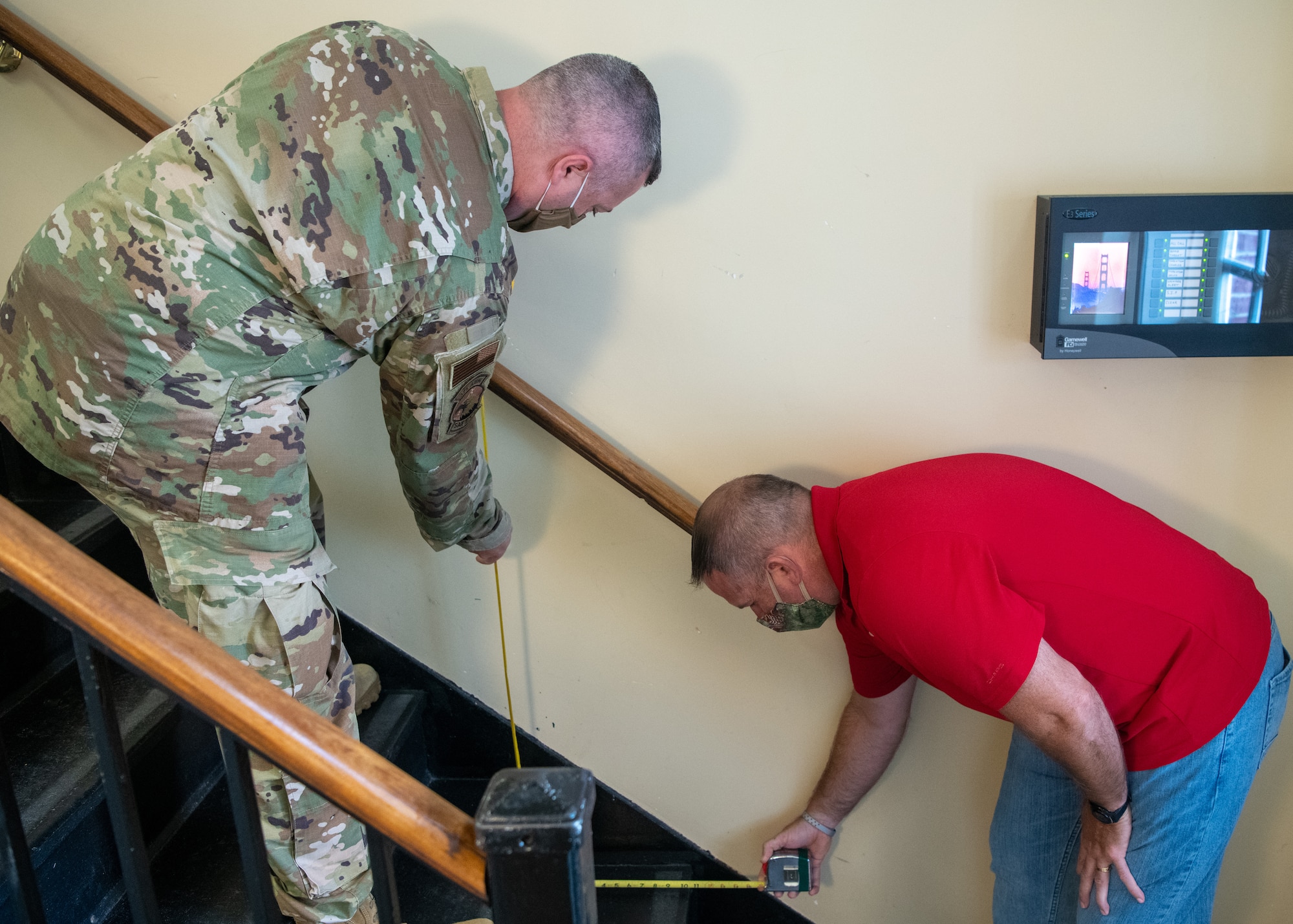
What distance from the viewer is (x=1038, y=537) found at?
127cm

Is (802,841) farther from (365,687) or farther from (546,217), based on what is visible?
(546,217)

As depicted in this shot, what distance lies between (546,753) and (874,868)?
0.71m

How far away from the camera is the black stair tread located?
4.16 ft

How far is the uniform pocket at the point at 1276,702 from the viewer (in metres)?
1.37

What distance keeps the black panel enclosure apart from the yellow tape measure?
4.07ft

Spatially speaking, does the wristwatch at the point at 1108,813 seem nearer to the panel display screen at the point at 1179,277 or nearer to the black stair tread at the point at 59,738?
the panel display screen at the point at 1179,277

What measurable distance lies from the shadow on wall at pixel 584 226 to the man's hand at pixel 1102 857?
1000 millimetres

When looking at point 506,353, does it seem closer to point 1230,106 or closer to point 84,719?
point 84,719

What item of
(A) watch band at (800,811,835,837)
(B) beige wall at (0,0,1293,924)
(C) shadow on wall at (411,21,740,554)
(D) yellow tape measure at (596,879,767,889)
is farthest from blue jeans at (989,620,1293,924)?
(C) shadow on wall at (411,21,740,554)

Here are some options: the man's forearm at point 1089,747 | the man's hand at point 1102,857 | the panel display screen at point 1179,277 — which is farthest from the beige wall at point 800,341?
the man's forearm at point 1089,747

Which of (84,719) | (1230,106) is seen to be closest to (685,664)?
(84,719)

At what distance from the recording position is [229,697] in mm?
721

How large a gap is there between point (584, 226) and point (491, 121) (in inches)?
13.9

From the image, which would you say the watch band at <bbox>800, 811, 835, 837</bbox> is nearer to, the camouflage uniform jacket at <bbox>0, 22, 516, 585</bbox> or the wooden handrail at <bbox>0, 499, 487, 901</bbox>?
the camouflage uniform jacket at <bbox>0, 22, 516, 585</bbox>
